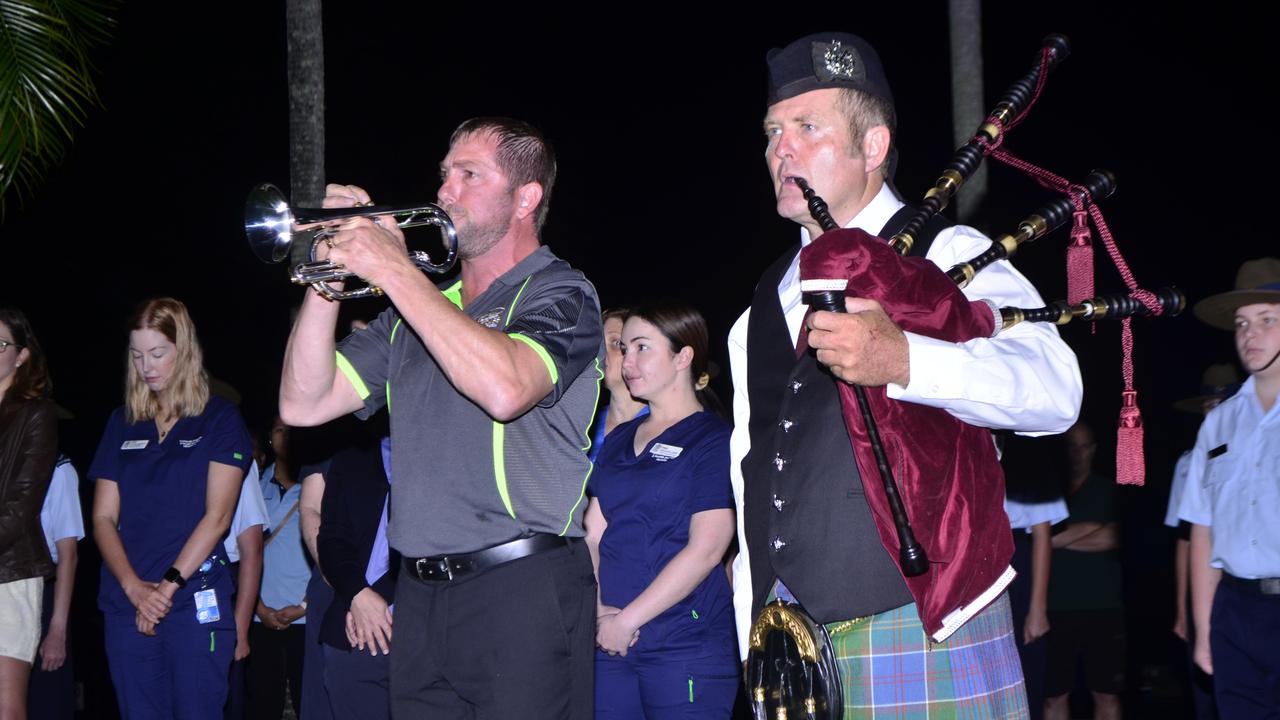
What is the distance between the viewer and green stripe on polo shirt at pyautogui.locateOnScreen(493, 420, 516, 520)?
124 inches

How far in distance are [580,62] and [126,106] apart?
5202 millimetres

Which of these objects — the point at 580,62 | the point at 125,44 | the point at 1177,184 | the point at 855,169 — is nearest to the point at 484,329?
the point at 855,169

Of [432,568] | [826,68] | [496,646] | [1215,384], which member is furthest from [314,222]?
[1215,384]

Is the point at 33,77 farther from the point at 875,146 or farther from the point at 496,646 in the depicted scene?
the point at 875,146

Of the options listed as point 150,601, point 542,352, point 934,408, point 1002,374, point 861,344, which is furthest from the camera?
point 150,601

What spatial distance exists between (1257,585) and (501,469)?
3.47 metres

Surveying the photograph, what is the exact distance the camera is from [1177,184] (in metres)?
12.8

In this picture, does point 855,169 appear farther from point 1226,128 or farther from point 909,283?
point 1226,128

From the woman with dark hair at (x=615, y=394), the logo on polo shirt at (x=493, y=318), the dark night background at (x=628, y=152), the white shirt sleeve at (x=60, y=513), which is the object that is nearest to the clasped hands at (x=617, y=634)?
the woman with dark hair at (x=615, y=394)

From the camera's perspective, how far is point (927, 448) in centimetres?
241

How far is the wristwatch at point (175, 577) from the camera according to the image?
5570 mm

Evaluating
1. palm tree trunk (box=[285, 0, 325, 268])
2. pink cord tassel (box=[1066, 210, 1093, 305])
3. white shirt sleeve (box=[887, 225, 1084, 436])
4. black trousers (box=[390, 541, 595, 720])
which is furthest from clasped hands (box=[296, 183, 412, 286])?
palm tree trunk (box=[285, 0, 325, 268])

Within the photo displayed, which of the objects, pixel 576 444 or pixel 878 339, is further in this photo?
pixel 576 444

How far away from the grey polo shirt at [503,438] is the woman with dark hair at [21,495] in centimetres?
302
